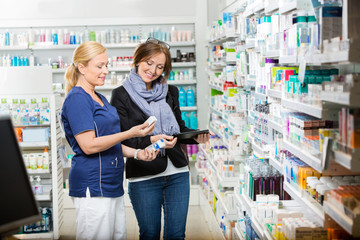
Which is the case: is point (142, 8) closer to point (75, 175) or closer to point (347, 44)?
point (75, 175)

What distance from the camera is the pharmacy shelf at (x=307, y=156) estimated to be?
2.45m

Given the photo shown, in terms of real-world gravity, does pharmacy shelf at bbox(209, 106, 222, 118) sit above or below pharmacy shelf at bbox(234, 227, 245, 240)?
above

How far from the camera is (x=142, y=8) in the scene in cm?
838

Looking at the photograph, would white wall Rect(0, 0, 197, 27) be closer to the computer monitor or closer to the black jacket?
the black jacket

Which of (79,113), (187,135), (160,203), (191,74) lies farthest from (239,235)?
(191,74)

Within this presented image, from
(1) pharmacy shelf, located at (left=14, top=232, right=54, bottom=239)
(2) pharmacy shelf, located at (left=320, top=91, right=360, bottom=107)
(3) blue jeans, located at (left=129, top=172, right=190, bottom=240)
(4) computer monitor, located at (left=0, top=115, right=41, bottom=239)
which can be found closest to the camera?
→ (4) computer monitor, located at (left=0, top=115, right=41, bottom=239)

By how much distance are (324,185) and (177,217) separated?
4.18 ft

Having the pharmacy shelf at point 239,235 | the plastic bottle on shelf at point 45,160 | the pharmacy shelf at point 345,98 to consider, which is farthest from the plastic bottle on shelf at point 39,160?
the pharmacy shelf at point 345,98

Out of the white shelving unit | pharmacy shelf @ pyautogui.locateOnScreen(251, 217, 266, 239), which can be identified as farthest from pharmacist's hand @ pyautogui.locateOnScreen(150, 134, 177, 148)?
the white shelving unit

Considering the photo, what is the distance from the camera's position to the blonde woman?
2.98m

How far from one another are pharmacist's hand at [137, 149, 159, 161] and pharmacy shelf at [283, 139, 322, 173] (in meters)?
0.86

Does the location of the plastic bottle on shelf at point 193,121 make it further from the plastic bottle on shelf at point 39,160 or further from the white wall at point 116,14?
the plastic bottle on shelf at point 39,160

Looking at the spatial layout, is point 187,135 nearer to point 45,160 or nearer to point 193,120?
point 45,160

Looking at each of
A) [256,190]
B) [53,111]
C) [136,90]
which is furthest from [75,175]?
[53,111]
